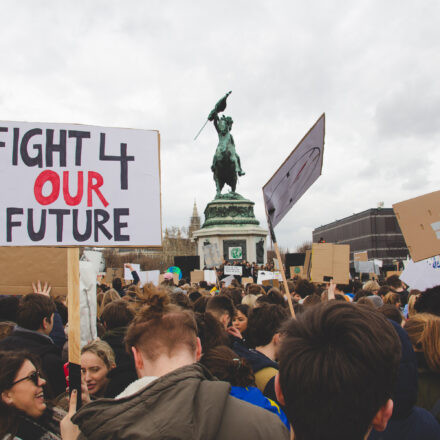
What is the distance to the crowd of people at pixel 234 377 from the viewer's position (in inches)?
51.0

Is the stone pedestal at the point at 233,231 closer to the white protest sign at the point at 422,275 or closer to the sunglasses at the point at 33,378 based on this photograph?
the white protest sign at the point at 422,275

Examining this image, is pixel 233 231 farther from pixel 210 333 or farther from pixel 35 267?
pixel 210 333

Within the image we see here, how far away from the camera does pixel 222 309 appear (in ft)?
14.0

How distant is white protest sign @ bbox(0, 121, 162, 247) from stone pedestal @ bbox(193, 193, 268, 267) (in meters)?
18.2

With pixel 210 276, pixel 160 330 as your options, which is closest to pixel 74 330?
pixel 160 330

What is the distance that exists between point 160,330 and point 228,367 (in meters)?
0.57

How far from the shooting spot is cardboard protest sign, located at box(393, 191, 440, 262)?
4586 millimetres

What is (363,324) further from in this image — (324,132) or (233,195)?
(233,195)

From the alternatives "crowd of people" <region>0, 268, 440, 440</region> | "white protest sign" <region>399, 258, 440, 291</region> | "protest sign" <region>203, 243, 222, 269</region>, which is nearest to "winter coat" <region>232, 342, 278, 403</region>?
"crowd of people" <region>0, 268, 440, 440</region>

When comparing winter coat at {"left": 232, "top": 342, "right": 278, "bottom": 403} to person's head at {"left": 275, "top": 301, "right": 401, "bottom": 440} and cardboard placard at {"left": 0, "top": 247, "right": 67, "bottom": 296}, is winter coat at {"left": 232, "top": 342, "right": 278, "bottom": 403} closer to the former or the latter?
person's head at {"left": 275, "top": 301, "right": 401, "bottom": 440}

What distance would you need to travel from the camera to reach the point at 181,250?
7175 cm

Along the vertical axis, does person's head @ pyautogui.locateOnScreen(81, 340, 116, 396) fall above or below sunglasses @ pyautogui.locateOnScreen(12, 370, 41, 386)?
below

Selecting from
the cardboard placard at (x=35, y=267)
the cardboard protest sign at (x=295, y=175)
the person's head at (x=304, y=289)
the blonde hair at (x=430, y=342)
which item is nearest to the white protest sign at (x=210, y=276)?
the person's head at (x=304, y=289)

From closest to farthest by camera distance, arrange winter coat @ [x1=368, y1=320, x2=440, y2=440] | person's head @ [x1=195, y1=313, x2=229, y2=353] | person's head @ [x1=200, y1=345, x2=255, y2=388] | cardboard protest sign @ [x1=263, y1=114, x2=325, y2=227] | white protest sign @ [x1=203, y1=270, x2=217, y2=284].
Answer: winter coat @ [x1=368, y1=320, x2=440, y2=440], person's head @ [x1=200, y1=345, x2=255, y2=388], person's head @ [x1=195, y1=313, x2=229, y2=353], cardboard protest sign @ [x1=263, y1=114, x2=325, y2=227], white protest sign @ [x1=203, y1=270, x2=217, y2=284]
